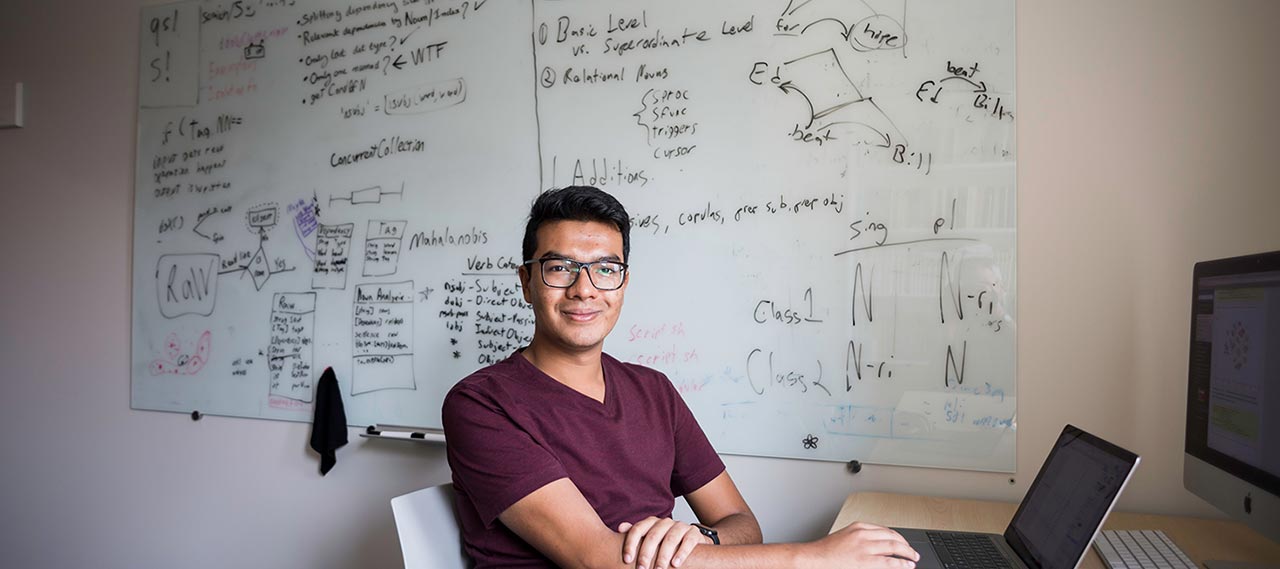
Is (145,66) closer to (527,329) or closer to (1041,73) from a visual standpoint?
(527,329)

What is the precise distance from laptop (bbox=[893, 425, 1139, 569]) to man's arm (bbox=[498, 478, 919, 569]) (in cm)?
14

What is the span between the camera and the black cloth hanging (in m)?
2.64

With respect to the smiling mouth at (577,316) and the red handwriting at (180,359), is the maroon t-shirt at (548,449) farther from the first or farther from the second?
the red handwriting at (180,359)

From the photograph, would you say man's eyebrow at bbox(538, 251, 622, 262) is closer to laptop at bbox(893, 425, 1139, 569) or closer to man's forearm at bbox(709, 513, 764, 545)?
man's forearm at bbox(709, 513, 764, 545)

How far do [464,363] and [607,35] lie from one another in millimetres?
1124

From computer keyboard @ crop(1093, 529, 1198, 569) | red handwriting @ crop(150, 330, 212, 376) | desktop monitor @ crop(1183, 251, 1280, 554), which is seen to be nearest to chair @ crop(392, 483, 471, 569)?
computer keyboard @ crop(1093, 529, 1198, 569)

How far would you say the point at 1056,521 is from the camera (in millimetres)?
1329

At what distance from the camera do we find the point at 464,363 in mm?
2535

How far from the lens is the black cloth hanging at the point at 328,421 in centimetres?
264

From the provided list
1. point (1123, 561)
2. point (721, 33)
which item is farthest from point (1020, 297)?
point (721, 33)

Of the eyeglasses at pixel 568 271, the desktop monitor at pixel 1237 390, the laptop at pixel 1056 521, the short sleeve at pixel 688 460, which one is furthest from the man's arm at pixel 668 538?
the desktop monitor at pixel 1237 390

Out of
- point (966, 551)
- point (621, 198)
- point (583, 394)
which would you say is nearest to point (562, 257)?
point (583, 394)

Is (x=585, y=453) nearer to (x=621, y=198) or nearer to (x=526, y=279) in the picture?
(x=526, y=279)

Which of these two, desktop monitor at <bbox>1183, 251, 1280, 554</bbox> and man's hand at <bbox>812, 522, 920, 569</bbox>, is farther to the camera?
man's hand at <bbox>812, 522, 920, 569</bbox>
